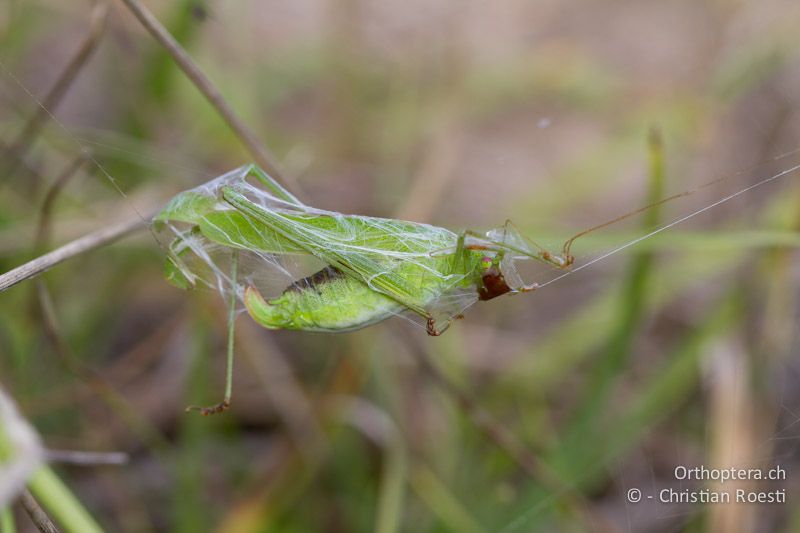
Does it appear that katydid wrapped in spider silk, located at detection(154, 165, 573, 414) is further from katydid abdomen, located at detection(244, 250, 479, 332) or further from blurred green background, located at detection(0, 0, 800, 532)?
blurred green background, located at detection(0, 0, 800, 532)

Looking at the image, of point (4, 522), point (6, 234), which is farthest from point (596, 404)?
point (6, 234)

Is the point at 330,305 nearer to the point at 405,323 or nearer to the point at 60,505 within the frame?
the point at 60,505

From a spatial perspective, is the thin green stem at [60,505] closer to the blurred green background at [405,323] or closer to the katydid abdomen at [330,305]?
the katydid abdomen at [330,305]

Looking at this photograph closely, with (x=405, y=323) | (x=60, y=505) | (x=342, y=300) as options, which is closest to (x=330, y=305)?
(x=342, y=300)

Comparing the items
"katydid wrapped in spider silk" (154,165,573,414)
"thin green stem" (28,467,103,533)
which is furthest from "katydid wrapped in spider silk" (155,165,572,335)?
"thin green stem" (28,467,103,533)

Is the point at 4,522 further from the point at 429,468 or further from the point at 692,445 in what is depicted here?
the point at 692,445

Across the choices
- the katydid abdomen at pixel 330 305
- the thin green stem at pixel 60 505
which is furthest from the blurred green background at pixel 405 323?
the thin green stem at pixel 60 505

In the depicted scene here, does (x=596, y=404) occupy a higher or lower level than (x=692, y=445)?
higher
